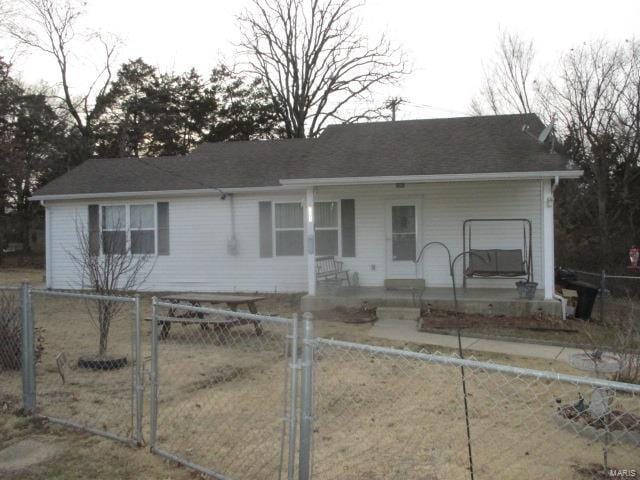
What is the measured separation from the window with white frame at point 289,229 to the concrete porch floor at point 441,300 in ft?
7.21

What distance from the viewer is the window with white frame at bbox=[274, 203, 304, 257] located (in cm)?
1509

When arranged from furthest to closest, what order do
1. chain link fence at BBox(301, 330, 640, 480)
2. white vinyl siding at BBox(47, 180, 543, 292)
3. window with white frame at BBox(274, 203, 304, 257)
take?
window with white frame at BBox(274, 203, 304, 257) → white vinyl siding at BBox(47, 180, 543, 292) → chain link fence at BBox(301, 330, 640, 480)

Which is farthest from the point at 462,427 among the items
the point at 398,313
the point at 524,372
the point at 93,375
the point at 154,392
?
the point at 398,313

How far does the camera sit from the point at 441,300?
38.7ft

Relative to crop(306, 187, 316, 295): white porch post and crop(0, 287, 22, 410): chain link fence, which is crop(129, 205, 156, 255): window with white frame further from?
crop(0, 287, 22, 410): chain link fence

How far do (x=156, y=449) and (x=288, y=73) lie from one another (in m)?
34.4

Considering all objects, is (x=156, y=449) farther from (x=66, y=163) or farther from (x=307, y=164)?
(x=66, y=163)

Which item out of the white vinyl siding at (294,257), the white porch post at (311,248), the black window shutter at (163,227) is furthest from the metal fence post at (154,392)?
the black window shutter at (163,227)

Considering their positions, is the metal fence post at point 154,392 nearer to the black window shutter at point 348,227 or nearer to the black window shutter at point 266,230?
the black window shutter at point 348,227

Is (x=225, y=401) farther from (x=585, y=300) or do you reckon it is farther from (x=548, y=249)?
(x=585, y=300)

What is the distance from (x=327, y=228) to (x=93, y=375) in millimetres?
8201

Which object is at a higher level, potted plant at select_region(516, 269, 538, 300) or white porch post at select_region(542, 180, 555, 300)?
white porch post at select_region(542, 180, 555, 300)

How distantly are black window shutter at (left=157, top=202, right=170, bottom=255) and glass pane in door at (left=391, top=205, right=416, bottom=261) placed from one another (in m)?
6.25

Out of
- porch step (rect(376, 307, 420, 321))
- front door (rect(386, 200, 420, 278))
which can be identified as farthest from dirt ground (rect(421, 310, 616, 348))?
front door (rect(386, 200, 420, 278))
